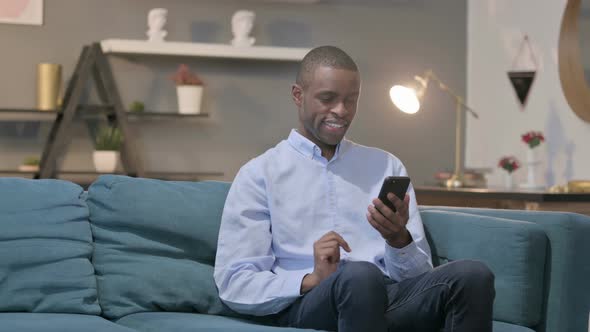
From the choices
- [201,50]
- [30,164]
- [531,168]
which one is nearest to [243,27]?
[201,50]

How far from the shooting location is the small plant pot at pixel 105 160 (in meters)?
5.14

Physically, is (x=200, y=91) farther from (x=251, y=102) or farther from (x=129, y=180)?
(x=129, y=180)

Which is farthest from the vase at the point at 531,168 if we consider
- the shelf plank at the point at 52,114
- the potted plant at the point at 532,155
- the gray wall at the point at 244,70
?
the shelf plank at the point at 52,114

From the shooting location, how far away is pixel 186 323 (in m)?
2.19

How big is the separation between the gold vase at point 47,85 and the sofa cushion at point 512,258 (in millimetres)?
3264

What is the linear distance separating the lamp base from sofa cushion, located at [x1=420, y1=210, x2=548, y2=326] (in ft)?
7.88

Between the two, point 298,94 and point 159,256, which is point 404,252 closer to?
point 298,94

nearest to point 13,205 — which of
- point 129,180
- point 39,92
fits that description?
point 129,180

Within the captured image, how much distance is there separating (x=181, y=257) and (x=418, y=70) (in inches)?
143

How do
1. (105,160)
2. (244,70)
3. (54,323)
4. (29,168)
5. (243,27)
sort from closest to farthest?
(54,323)
(29,168)
(105,160)
(243,27)
(244,70)

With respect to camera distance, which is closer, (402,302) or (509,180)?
(402,302)

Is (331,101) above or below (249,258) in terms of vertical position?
above

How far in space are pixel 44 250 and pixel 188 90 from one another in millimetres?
3006

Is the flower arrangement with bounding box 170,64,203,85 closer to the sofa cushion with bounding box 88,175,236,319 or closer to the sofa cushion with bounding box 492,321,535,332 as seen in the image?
the sofa cushion with bounding box 88,175,236,319
